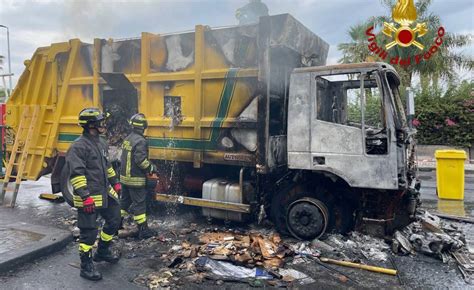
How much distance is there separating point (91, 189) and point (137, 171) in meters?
1.14

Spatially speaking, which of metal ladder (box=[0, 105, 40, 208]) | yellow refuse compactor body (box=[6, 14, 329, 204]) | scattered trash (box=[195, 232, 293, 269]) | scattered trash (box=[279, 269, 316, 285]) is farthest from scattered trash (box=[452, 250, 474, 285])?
metal ladder (box=[0, 105, 40, 208])

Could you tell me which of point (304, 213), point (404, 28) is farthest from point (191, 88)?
point (404, 28)

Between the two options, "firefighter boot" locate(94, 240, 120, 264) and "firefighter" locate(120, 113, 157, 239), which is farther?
"firefighter" locate(120, 113, 157, 239)

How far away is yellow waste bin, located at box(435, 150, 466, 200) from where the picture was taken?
7.61 meters

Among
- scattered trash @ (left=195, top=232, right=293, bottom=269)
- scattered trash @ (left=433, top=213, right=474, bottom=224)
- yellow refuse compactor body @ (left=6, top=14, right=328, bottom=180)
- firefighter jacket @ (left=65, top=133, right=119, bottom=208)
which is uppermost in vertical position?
yellow refuse compactor body @ (left=6, top=14, right=328, bottom=180)

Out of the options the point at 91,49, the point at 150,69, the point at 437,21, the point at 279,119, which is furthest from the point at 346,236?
the point at 437,21

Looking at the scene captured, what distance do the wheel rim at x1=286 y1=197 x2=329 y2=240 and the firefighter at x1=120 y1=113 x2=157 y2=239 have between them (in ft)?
5.96

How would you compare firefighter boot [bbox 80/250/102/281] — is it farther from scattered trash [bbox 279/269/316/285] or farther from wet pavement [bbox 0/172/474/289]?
scattered trash [bbox 279/269/316/285]

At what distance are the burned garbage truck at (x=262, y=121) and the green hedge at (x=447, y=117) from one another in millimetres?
10822

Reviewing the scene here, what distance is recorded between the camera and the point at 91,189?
3965mm

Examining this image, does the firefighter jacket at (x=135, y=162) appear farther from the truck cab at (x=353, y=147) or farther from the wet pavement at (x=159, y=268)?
the truck cab at (x=353, y=147)

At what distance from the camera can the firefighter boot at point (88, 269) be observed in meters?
3.82

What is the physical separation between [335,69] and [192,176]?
258 cm

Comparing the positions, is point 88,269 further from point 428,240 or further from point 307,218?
point 428,240
